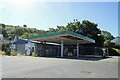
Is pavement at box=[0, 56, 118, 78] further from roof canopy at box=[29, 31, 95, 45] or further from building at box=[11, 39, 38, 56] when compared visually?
building at box=[11, 39, 38, 56]

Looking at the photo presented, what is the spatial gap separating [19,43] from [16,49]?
6.99ft

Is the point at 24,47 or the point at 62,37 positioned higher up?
the point at 62,37

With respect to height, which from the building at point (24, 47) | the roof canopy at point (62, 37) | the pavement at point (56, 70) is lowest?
the pavement at point (56, 70)

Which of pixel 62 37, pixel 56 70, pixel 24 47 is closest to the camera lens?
pixel 56 70

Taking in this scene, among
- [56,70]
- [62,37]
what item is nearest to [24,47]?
[62,37]

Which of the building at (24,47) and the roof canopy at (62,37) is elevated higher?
the roof canopy at (62,37)

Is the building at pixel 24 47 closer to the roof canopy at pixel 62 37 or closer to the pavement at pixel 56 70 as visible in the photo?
the roof canopy at pixel 62 37

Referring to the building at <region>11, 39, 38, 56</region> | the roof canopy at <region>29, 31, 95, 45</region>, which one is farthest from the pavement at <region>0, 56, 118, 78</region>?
the building at <region>11, 39, 38, 56</region>

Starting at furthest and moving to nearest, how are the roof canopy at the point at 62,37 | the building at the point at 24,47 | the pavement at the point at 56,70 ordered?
the building at the point at 24,47 < the roof canopy at the point at 62,37 < the pavement at the point at 56,70

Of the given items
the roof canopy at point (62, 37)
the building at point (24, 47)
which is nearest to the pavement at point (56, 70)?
the roof canopy at point (62, 37)

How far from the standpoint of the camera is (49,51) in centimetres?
4078

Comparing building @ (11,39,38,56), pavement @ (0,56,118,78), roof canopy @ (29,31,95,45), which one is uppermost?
roof canopy @ (29,31,95,45)

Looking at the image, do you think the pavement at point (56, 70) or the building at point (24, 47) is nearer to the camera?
the pavement at point (56, 70)

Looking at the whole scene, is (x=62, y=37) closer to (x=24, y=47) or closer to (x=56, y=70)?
(x=24, y=47)
